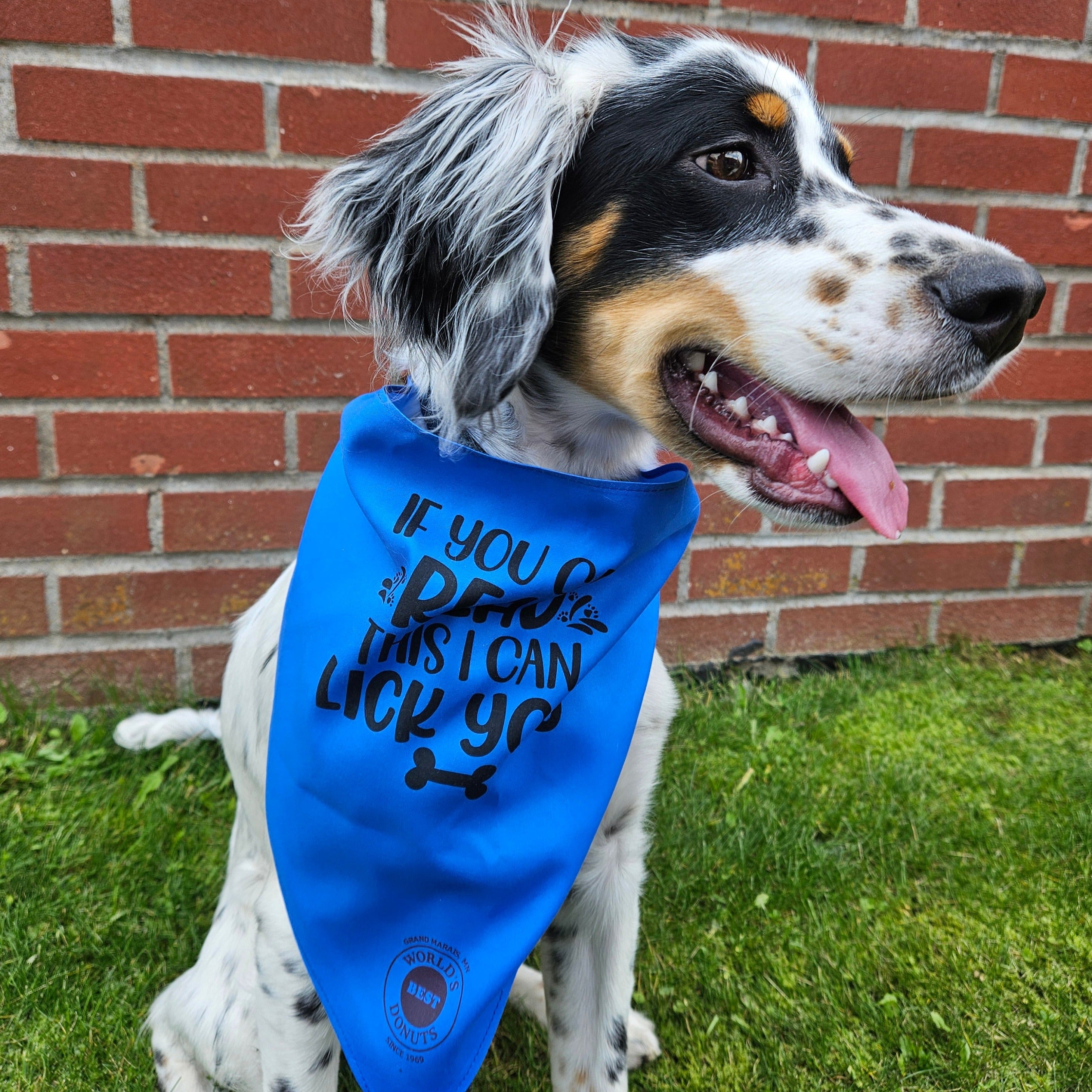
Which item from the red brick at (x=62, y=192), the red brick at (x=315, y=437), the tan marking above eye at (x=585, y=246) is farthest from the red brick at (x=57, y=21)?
the tan marking above eye at (x=585, y=246)

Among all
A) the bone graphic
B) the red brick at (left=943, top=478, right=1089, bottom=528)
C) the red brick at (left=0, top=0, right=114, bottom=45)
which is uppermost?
the red brick at (left=0, top=0, right=114, bottom=45)

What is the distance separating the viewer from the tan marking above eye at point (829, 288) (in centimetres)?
121

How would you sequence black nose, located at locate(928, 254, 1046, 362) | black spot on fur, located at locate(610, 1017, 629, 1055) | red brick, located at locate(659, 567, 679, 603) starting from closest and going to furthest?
1. black nose, located at locate(928, 254, 1046, 362)
2. black spot on fur, located at locate(610, 1017, 629, 1055)
3. red brick, located at locate(659, 567, 679, 603)

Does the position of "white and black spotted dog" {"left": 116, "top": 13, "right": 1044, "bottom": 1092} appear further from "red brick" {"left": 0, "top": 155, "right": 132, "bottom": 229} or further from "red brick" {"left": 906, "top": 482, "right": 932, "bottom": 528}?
"red brick" {"left": 906, "top": 482, "right": 932, "bottom": 528}

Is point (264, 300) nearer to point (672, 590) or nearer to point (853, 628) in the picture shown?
point (672, 590)

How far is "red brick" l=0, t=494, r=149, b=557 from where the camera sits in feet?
7.57

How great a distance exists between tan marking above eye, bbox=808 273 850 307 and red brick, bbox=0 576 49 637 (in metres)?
2.13

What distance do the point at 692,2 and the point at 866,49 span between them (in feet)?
1.70

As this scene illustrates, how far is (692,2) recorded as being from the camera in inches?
90.9

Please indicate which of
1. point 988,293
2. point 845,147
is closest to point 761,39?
point 845,147

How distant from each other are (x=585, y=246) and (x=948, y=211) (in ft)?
5.86

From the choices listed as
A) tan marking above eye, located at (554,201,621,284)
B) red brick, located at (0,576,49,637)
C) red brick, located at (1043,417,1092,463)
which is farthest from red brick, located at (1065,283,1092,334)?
red brick, located at (0,576,49,637)

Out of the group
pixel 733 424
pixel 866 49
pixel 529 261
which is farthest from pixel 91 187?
pixel 866 49

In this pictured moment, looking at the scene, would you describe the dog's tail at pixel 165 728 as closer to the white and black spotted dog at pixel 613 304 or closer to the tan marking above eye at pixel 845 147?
the white and black spotted dog at pixel 613 304
